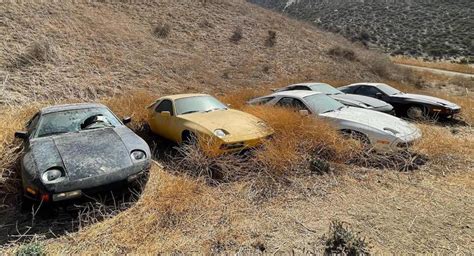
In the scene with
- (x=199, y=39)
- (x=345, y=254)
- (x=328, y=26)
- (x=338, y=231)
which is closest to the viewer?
(x=345, y=254)

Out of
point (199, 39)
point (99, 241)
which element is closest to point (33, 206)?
point (99, 241)

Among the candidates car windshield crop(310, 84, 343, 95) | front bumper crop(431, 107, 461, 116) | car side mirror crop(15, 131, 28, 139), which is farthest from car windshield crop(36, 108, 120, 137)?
front bumper crop(431, 107, 461, 116)

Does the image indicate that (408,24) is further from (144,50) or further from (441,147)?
(441,147)

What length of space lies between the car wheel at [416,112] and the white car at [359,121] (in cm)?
314

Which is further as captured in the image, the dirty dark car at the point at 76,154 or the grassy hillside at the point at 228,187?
the dirty dark car at the point at 76,154

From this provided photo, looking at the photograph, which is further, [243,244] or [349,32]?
[349,32]

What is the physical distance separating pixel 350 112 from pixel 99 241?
564cm

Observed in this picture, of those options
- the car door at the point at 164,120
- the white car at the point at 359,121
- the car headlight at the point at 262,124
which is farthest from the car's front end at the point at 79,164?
the white car at the point at 359,121

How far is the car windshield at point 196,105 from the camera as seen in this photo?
6844 millimetres

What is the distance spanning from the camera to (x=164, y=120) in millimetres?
6934

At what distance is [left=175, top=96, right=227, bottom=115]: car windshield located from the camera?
22.5 feet

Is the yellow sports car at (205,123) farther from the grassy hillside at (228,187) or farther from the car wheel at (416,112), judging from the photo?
the car wheel at (416,112)

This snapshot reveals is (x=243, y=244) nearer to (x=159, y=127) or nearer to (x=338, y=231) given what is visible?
(x=338, y=231)

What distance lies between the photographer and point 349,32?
119 ft
